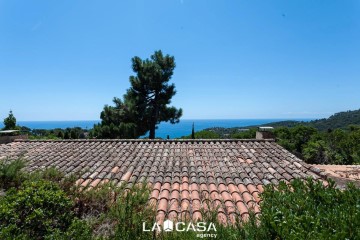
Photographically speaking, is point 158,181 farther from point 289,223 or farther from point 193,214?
point 289,223

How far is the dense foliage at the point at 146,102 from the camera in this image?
28484mm

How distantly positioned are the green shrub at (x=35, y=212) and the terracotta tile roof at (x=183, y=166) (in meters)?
1.72

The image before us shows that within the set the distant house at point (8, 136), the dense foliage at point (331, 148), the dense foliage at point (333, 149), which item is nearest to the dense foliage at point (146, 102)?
the dense foliage at point (331, 148)

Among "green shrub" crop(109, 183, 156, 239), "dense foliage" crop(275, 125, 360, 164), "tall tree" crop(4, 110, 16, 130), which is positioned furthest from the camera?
"dense foliage" crop(275, 125, 360, 164)

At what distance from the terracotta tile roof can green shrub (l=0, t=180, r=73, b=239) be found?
1722 millimetres

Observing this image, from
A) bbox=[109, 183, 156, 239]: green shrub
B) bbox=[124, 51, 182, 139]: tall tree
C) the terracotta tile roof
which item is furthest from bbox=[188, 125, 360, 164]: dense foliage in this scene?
bbox=[109, 183, 156, 239]: green shrub

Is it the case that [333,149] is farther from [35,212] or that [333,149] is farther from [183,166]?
[35,212]

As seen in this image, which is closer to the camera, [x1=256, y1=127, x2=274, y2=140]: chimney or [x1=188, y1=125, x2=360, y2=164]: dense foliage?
[x1=256, y1=127, x2=274, y2=140]: chimney

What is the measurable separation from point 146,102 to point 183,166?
883 inches

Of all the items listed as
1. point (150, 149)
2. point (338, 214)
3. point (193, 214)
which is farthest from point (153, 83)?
point (338, 214)

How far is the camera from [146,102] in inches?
1157

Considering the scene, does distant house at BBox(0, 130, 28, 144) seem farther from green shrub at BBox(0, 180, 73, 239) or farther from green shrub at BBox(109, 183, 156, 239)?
green shrub at BBox(109, 183, 156, 239)

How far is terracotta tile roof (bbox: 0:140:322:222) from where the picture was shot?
214 inches

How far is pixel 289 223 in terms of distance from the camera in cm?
275
